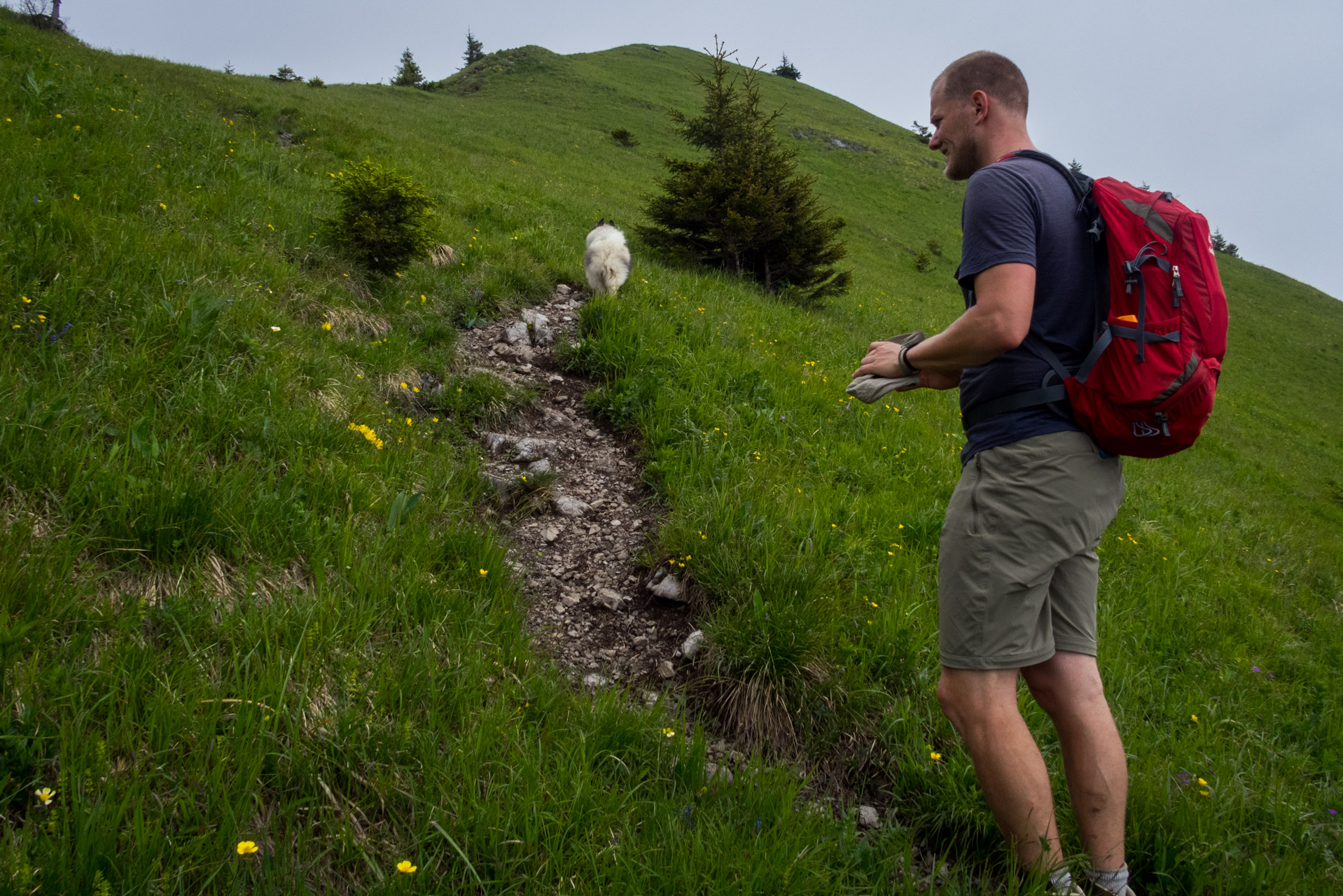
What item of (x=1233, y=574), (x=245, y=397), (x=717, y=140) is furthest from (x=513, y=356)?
(x=717, y=140)

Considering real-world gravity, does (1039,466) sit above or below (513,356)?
above

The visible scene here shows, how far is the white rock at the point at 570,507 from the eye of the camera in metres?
4.77

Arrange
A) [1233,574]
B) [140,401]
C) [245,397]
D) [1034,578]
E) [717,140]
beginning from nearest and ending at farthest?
1. [1034,578]
2. [140,401]
3. [245,397]
4. [1233,574]
5. [717,140]

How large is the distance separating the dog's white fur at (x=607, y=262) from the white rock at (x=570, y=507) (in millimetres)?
3775

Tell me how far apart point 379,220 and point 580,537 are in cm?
405

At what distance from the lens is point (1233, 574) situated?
6.65 meters

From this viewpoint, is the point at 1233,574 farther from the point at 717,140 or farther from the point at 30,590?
the point at 717,140

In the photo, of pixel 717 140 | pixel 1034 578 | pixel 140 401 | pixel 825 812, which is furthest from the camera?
pixel 717 140

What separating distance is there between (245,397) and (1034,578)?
13.0 feet

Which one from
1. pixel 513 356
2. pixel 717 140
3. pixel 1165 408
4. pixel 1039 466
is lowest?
pixel 513 356

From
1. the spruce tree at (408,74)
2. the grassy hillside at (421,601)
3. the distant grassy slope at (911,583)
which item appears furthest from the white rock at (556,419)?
the spruce tree at (408,74)

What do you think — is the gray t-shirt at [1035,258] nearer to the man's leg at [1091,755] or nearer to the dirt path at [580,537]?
the man's leg at [1091,755]

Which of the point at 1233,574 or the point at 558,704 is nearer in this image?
the point at 558,704

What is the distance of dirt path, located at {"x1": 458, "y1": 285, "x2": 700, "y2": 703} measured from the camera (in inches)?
144
